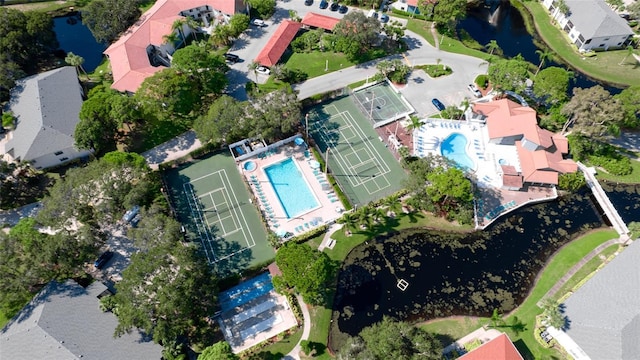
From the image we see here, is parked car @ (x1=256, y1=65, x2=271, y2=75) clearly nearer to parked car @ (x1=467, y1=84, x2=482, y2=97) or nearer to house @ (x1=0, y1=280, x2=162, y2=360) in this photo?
parked car @ (x1=467, y1=84, x2=482, y2=97)

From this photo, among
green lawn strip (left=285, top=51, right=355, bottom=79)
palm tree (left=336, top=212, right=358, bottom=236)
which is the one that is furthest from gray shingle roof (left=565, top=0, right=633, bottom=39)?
palm tree (left=336, top=212, right=358, bottom=236)

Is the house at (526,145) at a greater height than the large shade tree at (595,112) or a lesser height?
lesser

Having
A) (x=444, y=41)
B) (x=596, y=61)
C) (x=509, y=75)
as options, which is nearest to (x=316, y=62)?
(x=444, y=41)

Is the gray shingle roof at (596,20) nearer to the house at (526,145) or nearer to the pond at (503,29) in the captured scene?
the pond at (503,29)

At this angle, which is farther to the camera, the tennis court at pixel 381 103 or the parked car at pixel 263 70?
the parked car at pixel 263 70

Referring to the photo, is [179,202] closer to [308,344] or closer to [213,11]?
[308,344]

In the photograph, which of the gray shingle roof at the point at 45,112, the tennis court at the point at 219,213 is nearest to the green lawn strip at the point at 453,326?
the tennis court at the point at 219,213

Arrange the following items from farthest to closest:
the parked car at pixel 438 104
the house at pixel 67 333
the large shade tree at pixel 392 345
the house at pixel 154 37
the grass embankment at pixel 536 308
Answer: the parked car at pixel 438 104
the house at pixel 154 37
the grass embankment at pixel 536 308
the house at pixel 67 333
the large shade tree at pixel 392 345
